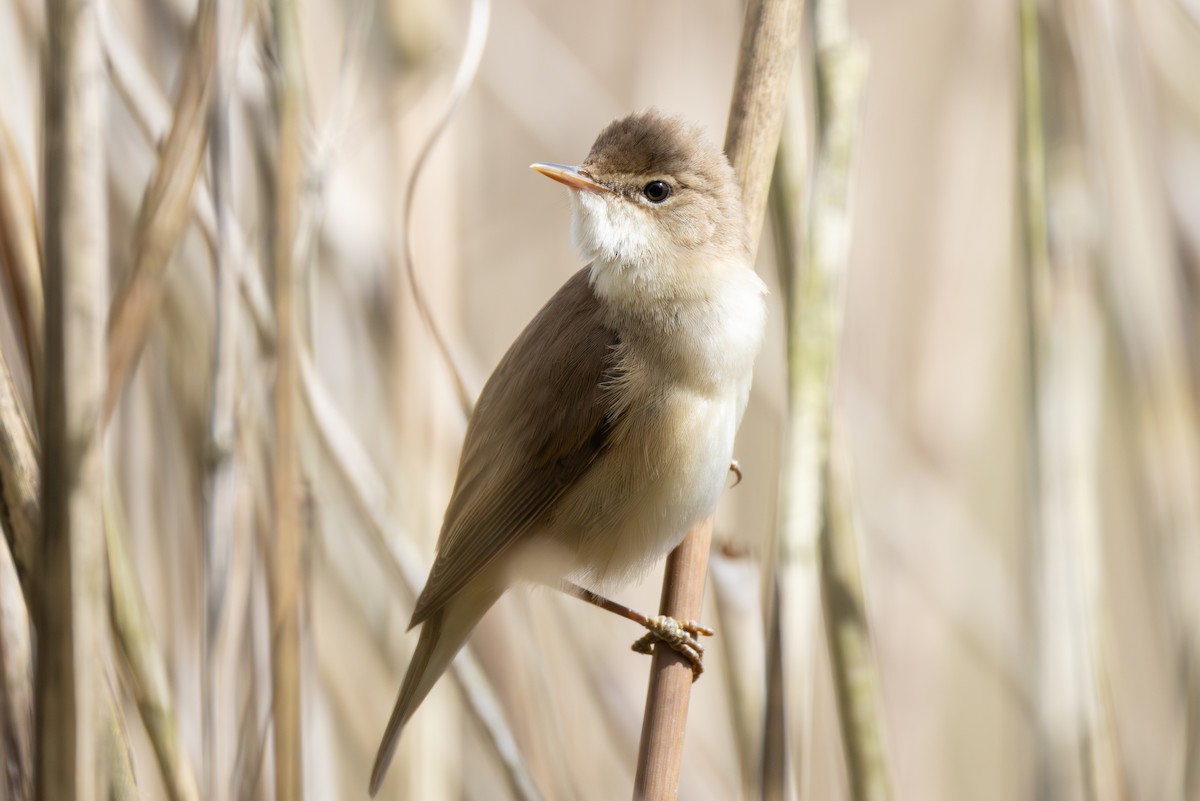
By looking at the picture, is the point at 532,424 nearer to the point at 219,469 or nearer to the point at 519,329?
the point at 219,469

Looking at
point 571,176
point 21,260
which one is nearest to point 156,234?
point 21,260

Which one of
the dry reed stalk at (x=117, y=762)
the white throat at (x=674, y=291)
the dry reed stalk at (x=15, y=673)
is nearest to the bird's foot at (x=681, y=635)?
the white throat at (x=674, y=291)

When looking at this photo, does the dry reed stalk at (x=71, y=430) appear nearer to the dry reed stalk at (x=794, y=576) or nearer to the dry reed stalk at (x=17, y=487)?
the dry reed stalk at (x=17, y=487)

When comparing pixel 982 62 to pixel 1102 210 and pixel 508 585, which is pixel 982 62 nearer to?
pixel 1102 210

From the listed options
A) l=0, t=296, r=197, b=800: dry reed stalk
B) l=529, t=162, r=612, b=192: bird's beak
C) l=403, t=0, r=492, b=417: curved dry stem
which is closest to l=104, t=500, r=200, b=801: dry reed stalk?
l=0, t=296, r=197, b=800: dry reed stalk

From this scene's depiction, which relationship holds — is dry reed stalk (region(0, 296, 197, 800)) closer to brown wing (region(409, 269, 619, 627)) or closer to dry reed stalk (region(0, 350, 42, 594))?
dry reed stalk (region(0, 350, 42, 594))

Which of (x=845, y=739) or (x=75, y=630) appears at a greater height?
(x=75, y=630)

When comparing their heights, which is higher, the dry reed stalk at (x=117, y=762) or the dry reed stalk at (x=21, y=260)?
the dry reed stalk at (x=21, y=260)

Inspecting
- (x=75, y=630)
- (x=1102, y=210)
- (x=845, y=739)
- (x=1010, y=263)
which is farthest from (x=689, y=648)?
(x=1010, y=263)
